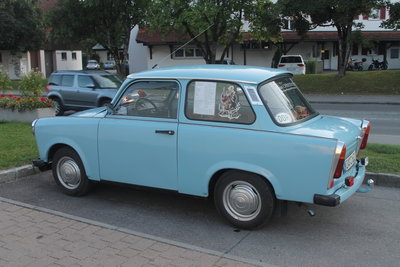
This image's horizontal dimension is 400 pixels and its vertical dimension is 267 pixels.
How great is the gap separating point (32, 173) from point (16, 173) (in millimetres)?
332

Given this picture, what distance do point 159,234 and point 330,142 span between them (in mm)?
2018

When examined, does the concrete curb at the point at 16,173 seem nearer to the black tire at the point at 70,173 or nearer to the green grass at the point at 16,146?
the green grass at the point at 16,146

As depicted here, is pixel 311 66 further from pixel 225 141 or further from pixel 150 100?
pixel 225 141

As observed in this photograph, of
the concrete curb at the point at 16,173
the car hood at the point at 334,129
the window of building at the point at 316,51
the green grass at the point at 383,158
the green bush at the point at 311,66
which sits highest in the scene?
the window of building at the point at 316,51

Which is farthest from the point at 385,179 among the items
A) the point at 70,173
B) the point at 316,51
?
the point at 316,51

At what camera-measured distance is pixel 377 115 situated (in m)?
15.2

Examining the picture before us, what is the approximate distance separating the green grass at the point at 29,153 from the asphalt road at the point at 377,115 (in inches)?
69.5

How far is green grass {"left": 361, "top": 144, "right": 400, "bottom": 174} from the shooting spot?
21.2ft

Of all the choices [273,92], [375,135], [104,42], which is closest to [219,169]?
[273,92]

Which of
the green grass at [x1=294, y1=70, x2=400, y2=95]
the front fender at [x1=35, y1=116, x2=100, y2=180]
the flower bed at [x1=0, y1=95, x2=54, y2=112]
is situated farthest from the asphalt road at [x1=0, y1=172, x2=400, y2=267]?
the green grass at [x1=294, y1=70, x2=400, y2=95]

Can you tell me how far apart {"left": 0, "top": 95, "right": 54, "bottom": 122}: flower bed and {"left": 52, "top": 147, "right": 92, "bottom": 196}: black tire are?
251 inches

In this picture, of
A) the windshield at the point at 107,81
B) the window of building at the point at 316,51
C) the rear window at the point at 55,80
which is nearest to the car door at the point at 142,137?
the windshield at the point at 107,81

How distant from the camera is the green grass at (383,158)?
648cm

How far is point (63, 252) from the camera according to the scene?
4207 millimetres
